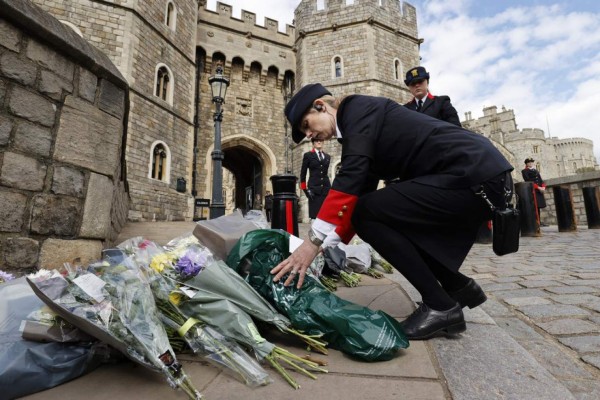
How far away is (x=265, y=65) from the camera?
16.7 m

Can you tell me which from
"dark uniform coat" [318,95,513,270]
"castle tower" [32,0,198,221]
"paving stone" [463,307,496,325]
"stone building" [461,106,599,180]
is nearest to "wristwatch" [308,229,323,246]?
"dark uniform coat" [318,95,513,270]

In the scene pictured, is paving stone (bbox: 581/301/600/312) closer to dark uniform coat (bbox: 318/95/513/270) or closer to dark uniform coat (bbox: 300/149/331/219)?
dark uniform coat (bbox: 318/95/513/270)

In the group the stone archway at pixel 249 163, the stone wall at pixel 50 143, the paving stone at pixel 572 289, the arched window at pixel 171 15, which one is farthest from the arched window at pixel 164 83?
the paving stone at pixel 572 289

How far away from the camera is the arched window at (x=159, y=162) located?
11.6m

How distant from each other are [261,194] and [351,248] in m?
14.1

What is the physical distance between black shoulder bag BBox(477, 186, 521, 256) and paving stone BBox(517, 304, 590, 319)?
73 centimetres

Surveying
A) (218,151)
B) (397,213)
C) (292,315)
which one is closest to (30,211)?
(292,315)

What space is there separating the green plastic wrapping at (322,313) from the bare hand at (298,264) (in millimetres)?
77

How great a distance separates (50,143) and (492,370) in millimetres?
2827

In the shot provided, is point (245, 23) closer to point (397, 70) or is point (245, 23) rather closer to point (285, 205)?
point (397, 70)

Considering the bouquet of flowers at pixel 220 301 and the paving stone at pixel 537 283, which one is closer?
the bouquet of flowers at pixel 220 301

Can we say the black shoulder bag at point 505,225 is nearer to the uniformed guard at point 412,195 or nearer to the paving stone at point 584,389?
the uniformed guard at point 412,195

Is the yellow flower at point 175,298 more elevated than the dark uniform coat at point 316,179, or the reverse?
the dark uniform coat at point 316,179

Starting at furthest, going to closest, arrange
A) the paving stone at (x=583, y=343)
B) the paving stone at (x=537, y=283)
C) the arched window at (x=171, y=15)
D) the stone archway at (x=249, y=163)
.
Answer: the stone archway at (x=249, y=163), the arched window at (x=171, y=15), the paving stone at (x=537, y=283), the paving stone at (x=583, y=343)
